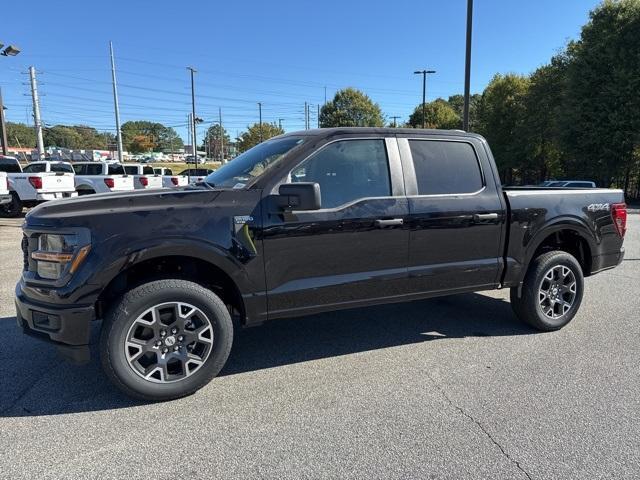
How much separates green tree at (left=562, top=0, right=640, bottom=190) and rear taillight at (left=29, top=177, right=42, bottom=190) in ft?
87.6

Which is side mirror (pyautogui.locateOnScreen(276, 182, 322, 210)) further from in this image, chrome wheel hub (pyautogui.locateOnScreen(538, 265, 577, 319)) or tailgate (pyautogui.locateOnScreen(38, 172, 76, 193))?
tailgate (pyautogui.locateOnScreen(38, 172, 76, 193))

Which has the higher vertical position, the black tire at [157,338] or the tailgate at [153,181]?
the tailgate at [153,181]

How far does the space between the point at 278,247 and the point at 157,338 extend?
3.46 feet

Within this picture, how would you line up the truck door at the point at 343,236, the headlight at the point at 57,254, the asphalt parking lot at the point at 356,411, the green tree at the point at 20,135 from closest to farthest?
the asphalt parking lot at the point at 356,411, the headlight at the point at 57,254, the truck door at the point at 343,236, the green tree at the point at 20,135

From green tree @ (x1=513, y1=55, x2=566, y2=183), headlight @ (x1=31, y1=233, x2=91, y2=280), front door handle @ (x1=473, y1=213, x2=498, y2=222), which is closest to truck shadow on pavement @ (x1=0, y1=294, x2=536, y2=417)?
headlight @ (x1=31, y1=233, x2=91, y2=280)

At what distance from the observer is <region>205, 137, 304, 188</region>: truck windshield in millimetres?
3789

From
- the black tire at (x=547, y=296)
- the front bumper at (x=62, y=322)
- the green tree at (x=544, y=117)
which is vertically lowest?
the black tire at (x=547, y=296)

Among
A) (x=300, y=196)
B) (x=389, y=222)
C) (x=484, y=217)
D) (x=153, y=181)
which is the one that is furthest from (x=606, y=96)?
(x=300, y=196)

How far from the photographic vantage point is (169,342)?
3.39 metres

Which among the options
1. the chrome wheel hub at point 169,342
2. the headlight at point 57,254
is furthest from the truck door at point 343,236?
the headlight at point 57,254

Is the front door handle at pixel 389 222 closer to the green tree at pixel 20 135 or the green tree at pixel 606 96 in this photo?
the green tree at pixel 606 96

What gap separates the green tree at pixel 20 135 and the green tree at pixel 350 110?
10671cm

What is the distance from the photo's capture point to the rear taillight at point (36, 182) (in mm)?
14586

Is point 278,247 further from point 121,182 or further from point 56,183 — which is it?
point 121,182
